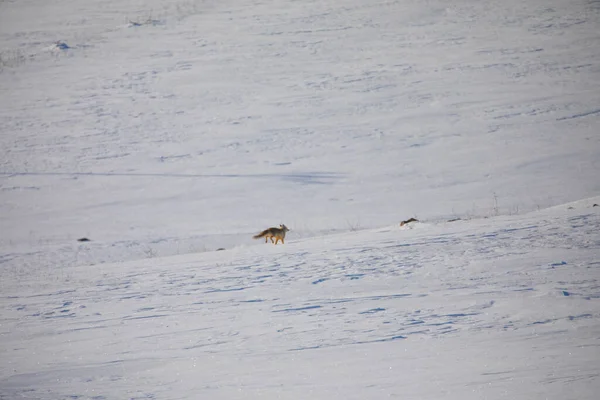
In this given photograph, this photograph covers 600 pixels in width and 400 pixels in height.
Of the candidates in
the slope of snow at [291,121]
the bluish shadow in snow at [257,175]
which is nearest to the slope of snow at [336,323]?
the slope of snow at [291,121]

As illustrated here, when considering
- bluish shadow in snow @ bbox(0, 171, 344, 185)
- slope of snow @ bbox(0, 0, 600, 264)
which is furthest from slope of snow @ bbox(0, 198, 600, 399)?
bluish shadow in snow @ bbox(0, 171, 344, 185)

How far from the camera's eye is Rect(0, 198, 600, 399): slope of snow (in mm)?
4473

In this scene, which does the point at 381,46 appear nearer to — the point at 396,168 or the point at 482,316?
the point at 396,168

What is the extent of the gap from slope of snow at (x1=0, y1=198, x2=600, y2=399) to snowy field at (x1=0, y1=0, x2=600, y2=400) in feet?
0.09

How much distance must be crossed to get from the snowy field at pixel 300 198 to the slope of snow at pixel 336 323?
29 millimetres

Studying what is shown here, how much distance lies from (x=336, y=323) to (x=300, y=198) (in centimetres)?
1125

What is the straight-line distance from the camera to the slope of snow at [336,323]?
14.7 ft

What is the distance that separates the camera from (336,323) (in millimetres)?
5797

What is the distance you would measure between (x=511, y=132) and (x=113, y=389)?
1800 cm

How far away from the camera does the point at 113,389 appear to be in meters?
4.64

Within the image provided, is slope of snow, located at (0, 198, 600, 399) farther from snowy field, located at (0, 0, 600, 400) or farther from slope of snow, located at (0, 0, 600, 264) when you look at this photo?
slope of snow, located at (0, 0, 600, 264)

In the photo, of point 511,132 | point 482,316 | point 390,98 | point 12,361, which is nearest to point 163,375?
point 12,361

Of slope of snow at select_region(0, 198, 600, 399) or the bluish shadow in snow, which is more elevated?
the bluish shadow in snow

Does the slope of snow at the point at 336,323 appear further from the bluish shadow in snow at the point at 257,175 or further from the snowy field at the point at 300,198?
the bluish shadow in snow at the point at 257,175
